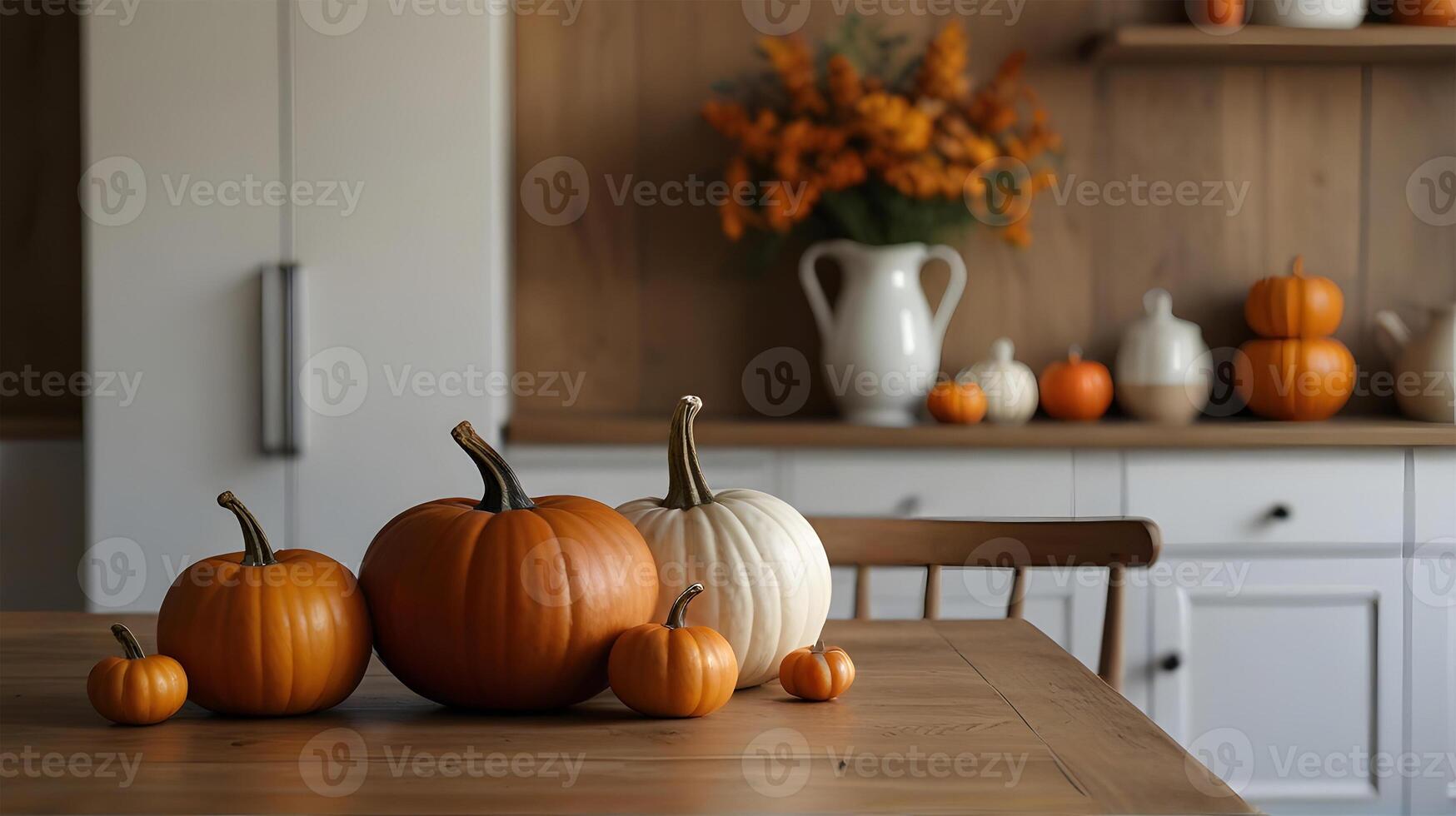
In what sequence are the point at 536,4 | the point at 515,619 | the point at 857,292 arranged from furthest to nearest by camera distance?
the point at 536,4 < the point at 857,292 < the point at 515,619

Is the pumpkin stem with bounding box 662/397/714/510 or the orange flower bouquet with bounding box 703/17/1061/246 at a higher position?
the orange flower bouquet with bounding box 703/17/1061/246

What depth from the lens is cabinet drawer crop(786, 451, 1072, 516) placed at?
2.32 metres

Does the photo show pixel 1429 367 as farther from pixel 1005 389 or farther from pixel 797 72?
pixel 797 72

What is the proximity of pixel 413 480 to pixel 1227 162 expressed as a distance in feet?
6.32

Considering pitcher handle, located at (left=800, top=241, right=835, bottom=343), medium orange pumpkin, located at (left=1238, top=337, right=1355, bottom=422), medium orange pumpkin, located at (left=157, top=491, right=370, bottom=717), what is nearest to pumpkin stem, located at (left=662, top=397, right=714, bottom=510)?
medium orange pumpkin, located at (left=157, top=491, right=370, bottom=717)

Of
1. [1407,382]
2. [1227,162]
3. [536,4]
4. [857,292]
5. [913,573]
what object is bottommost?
[913,573]

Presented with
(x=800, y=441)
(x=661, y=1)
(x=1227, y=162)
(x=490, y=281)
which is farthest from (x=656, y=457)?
(x=1227, y=162)

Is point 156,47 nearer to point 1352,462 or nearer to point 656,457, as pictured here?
point 656,457

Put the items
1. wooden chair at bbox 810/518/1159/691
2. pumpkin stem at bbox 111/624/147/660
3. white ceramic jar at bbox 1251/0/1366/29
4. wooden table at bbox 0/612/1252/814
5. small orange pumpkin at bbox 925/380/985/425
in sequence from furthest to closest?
white ceramic jar at bbox 1251/0/1366/29 → small orange pumpkin at bbox 925/380/985/425 → wooden chair at bbox 810/518/1159/691 → pumpkin stem at bbox 111/624/147/660 → wooden table at bbox 0/612/1252/814

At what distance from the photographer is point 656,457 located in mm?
2336

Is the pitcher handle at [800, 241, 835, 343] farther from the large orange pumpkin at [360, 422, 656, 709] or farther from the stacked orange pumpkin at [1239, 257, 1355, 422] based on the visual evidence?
the large orange pumpkin at [360, 422, 656, 709]

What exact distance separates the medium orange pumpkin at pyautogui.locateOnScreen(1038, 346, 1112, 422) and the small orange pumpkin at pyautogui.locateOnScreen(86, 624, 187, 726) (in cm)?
201

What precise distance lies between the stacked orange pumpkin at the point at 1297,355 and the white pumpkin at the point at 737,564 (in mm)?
1851

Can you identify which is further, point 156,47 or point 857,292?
point 857,292
